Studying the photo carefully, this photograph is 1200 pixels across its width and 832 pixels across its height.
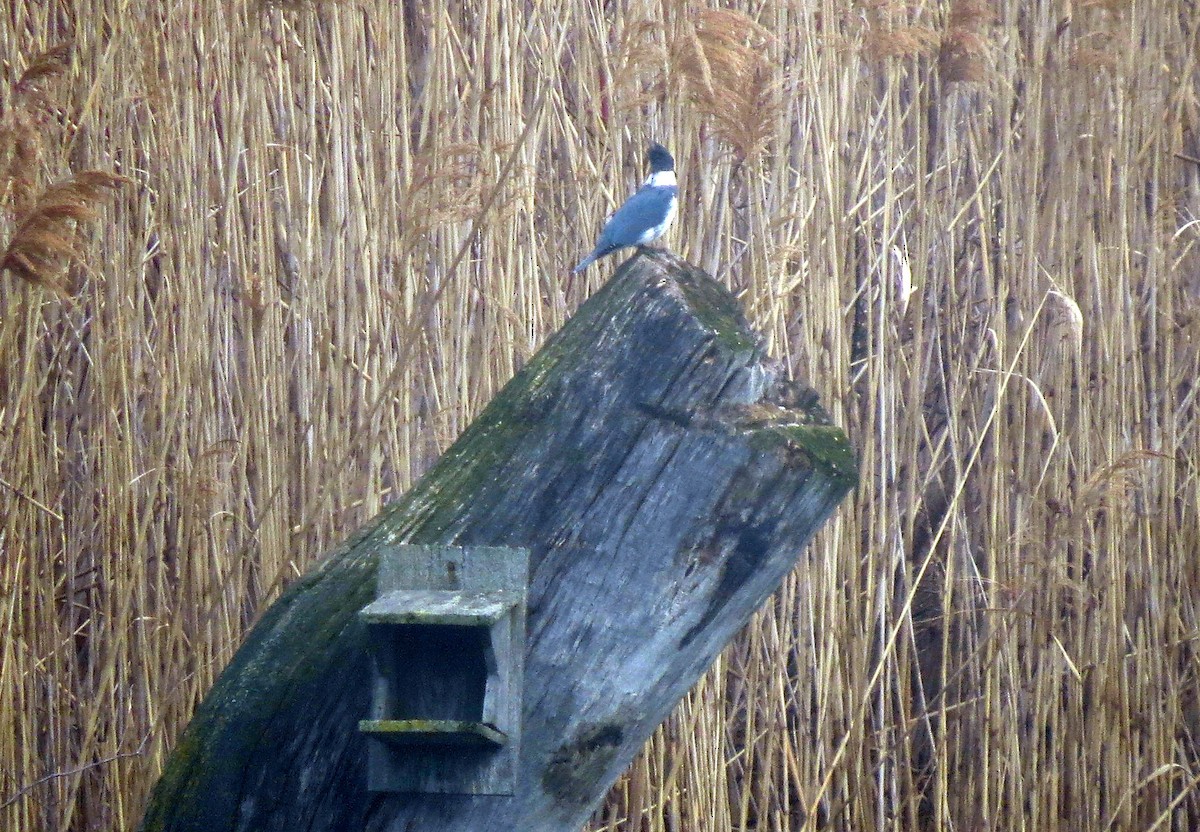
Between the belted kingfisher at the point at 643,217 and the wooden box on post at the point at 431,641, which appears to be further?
the belted kingfisher at the point at 643,217

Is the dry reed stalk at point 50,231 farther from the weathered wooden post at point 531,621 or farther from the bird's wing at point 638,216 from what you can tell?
the weathered wooden post at point 531,621

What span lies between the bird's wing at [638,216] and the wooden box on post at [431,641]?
1.21m

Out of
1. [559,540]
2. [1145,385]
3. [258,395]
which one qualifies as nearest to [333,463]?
[258,395]

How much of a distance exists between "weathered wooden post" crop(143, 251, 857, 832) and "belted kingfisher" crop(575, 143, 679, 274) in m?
1.06

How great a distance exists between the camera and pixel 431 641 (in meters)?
1.34

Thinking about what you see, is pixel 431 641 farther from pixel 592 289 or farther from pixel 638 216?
pixel 592 289

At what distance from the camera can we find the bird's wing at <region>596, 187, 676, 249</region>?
2.41 meters

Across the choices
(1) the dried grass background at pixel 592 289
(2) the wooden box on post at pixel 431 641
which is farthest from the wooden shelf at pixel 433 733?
(1) the dried grass background at pixel 592 289

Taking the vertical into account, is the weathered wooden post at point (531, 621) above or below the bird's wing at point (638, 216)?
below

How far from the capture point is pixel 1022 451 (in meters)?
2.95

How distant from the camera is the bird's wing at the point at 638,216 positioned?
7.91 feet

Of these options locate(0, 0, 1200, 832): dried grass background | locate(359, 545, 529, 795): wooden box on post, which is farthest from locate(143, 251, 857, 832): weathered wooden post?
locate(0, 0, 1200, 832): dried grass background

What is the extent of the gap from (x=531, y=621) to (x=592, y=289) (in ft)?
5.73

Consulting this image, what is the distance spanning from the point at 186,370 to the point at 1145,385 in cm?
223
